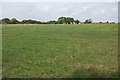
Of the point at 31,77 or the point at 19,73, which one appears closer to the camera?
the point at 31,77

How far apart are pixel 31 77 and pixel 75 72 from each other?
4.82 ft

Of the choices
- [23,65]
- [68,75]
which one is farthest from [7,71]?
[68,75]

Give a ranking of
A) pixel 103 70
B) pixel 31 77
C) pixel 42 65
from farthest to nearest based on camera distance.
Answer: pixel 42 65 → pixel 103 70 → pixel 31 77

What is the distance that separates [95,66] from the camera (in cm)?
760

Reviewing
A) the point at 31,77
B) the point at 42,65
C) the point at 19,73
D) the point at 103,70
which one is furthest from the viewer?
the point at 42,65

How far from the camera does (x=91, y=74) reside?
20.9ft

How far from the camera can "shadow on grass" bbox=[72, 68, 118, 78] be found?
618cm

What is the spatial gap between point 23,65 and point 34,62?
2.12 feet

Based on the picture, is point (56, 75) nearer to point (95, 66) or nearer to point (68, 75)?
point (68, 75)

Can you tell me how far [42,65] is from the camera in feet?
24.7

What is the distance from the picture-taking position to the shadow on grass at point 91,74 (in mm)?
6184

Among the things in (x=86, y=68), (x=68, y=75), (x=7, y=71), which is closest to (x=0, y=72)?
(x=7, y=71)

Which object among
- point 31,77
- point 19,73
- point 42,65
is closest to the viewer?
point 31,77

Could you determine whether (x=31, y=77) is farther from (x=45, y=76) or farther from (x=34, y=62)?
(x=34, y=62)
